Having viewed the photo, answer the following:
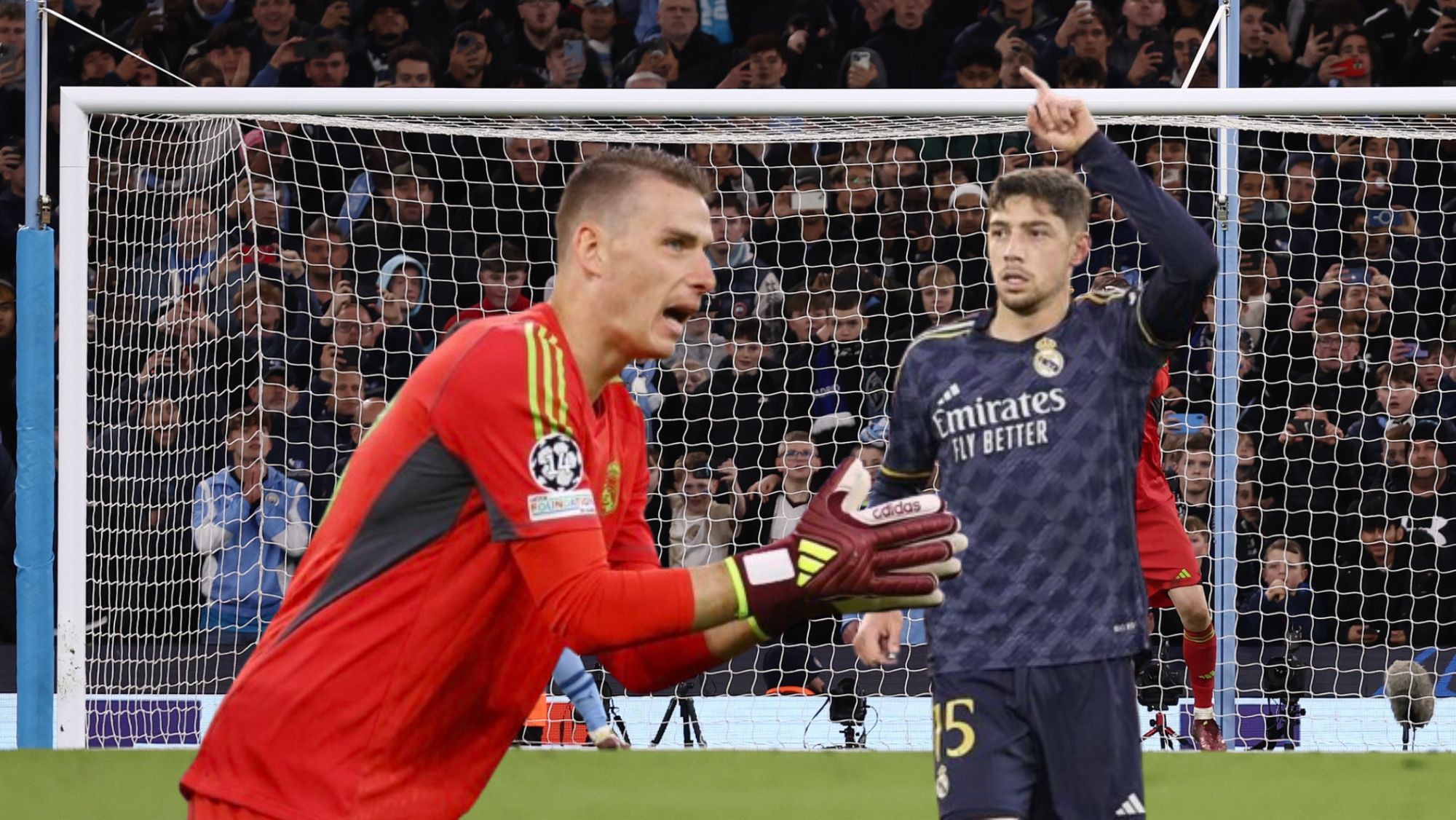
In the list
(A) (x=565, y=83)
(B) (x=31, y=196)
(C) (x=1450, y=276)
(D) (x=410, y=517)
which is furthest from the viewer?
(A) (x=565, y=83)

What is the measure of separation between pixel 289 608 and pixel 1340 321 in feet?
20.5

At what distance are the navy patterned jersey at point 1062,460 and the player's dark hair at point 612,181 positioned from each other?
4.52 ft

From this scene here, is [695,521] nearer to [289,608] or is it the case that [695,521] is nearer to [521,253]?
[521,253]

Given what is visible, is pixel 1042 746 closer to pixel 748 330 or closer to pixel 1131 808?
pixel 1131 808

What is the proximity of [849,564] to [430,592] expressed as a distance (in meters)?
0.55

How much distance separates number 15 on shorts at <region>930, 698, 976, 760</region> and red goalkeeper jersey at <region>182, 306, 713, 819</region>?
1.39 metres

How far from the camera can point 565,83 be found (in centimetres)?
1009

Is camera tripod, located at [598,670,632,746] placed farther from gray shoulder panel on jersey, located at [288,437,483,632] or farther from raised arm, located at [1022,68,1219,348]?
Answer: gray shoulder panel on jersey, located at [288,437,483,632]

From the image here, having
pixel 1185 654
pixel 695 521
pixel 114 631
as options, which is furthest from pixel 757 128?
pixel 114 631

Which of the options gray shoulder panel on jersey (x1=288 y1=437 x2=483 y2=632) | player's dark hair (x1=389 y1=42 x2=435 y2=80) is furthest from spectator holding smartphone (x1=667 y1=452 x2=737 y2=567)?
gray shoulder panel on jersey (x1=288 y1=437 x2=483 y2=632)

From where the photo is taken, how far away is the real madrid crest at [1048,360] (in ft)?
11.8

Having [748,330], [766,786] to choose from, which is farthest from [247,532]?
[766,786]

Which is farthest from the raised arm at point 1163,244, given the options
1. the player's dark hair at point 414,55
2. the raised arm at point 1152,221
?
the player's dark hair at point 414,55

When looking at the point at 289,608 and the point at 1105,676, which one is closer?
the point at 289,608
